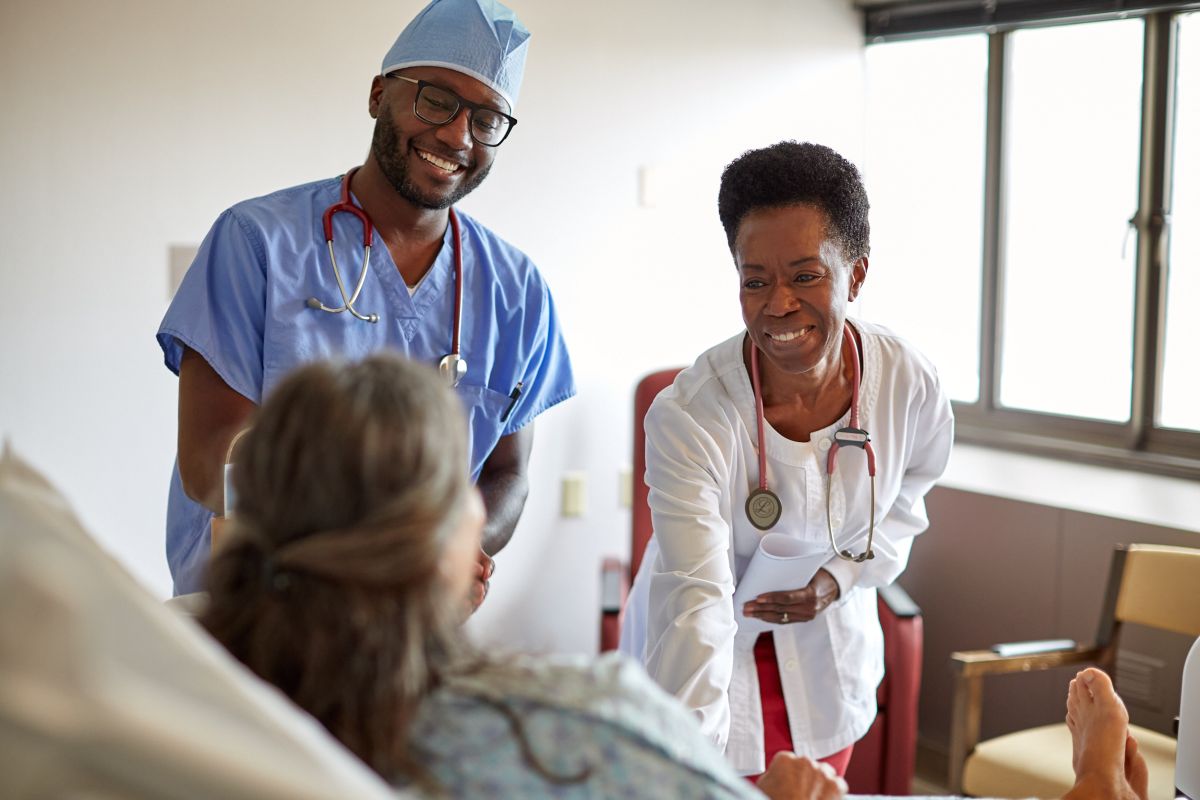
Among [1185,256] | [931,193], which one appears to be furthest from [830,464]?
[931,193]

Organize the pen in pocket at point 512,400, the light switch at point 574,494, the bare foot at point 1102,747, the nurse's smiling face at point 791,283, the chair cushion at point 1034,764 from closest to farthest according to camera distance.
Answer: the bare foot at point 1102,747 < the nurse's smiling face at point 791,283 < the pen in pocket at point 512,400 < the chair cushion at point 1034,764 < the light switch at point 574,494

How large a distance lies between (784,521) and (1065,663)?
3.68 feet

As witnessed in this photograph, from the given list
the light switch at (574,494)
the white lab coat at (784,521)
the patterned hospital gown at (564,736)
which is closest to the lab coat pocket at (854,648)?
the white lab coat at (784,521)

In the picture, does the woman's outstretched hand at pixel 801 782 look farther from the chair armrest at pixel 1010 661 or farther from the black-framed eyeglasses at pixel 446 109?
the chair armrest at pixel 1010 661

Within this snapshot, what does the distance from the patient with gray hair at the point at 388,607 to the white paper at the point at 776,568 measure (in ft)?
2.74

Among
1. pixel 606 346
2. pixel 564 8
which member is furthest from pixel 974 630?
pixel 564 8

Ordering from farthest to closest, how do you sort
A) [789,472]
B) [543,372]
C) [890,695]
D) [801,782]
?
1. [890,695]
2. [543,372]
3. [789,472]
4. [801,782]

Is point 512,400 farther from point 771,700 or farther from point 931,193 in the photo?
point 931,193

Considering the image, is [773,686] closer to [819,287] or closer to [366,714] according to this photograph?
[819,287]

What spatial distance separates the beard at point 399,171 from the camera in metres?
1.90

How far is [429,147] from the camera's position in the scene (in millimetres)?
1879

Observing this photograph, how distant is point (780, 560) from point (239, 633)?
3.30 feet

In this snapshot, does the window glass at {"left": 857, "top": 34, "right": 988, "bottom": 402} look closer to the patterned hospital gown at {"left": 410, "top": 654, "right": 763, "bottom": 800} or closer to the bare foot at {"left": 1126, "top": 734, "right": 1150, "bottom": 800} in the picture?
the bare foot at {"left": 1126, "top": 734, "right": 1150, "bottom": 800}

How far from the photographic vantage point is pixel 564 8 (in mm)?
3279
